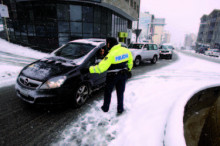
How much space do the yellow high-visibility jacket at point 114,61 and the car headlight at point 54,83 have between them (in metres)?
0.74

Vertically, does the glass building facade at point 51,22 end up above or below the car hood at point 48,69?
above

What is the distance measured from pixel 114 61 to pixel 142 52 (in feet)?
24.9

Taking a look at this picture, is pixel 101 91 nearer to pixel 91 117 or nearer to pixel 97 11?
pixel 91 117

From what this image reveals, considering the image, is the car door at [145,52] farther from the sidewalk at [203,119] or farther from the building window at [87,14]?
the building window at [87,14]

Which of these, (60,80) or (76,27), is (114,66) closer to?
(60,80)

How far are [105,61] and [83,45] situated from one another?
6.20ft

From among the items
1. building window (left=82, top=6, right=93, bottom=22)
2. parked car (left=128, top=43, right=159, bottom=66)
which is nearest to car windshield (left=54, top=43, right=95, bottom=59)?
parked car (left=128, top=43, right=159, bottom=66)

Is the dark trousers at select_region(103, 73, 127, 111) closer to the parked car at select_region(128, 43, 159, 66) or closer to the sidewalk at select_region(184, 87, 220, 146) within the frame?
the sidewalk at select_region(184, 87, 220, 146)

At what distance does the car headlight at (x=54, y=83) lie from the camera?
9.80 ft

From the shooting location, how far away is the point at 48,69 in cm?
335

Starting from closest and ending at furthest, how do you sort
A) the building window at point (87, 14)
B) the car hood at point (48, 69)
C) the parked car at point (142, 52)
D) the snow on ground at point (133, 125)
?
the snow on ground at point (133, 125), the car hood at point (48, 69), the parked car at point (142, 52), the building window at point (87, 14)

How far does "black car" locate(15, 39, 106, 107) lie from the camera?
300 cm

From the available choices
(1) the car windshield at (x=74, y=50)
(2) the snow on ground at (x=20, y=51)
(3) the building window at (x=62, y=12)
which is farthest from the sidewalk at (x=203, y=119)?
(3) the building window at (x=62, y=12)

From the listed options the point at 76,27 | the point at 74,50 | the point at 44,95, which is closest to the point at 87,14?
the point at 76,27
